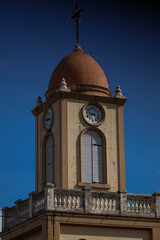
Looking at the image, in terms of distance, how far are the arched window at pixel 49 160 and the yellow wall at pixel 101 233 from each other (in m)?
4.48

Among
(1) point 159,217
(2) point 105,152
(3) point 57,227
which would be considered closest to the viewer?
(3) point 57,227

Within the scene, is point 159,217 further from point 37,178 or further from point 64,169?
point 37,178

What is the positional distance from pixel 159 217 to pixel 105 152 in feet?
15.2

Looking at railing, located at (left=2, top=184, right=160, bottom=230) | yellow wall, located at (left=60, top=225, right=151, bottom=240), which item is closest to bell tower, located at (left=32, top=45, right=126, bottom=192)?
railing, located at (left=2, top=184, right=160, bottom=230)

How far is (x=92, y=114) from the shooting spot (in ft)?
110

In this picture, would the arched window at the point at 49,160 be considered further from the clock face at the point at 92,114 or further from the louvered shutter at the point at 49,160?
the clock face at the point at 92,114

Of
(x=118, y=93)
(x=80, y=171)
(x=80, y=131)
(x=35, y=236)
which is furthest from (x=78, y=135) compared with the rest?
(x=35, y=236)

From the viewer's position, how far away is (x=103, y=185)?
106 ft

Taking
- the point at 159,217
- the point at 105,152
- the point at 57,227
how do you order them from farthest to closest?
1. the point at 105,152
2. the point at 159,217
3. the point at 57,227

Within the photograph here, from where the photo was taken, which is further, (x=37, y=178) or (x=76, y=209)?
(x=37, y=178)

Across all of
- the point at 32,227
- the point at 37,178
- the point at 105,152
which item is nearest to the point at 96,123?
the point at 105,152

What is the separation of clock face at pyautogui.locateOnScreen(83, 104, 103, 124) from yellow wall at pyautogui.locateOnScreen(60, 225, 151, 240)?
238 inches

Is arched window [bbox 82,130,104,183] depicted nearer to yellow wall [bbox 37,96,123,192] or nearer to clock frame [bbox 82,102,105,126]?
yellow wall [bbox 37,96,123,192]

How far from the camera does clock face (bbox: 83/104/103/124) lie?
109ft
